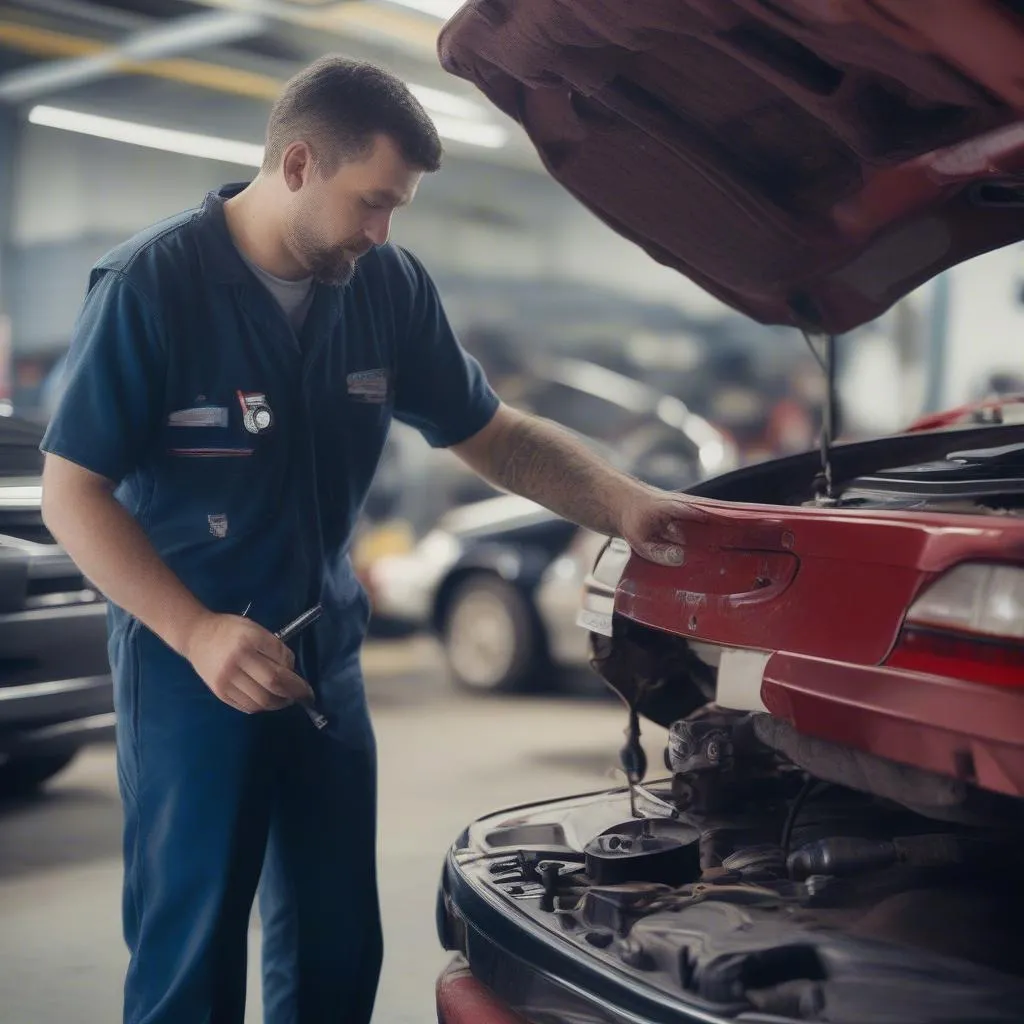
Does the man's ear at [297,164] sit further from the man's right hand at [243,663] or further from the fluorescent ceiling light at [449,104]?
the fluorescent ceiling light at [449,104]

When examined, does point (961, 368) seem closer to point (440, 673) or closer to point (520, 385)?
point (520, 385)

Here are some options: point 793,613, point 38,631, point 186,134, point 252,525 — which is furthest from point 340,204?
point 186,134

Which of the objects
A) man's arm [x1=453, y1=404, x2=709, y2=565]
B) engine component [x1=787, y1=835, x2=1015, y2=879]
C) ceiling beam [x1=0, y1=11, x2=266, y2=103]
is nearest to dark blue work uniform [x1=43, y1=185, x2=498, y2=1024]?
man's arm [x1=453, y1=404, x2=709, y2=565]

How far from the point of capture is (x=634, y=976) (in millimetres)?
1550

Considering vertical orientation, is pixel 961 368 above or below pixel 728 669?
above

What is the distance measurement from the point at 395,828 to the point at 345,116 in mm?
2720

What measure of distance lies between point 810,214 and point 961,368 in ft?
39.3

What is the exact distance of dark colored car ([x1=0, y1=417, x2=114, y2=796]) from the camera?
376cm

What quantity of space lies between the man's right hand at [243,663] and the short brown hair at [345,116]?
72cm

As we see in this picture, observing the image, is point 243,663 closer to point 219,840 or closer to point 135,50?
point 219,840

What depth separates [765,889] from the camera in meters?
1.81

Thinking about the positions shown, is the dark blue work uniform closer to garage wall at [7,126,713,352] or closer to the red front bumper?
the red front bumper

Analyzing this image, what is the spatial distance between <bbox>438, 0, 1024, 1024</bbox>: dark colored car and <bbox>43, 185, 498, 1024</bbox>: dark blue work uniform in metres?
0.29

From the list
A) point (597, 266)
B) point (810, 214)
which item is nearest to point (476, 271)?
point (597, 266)
